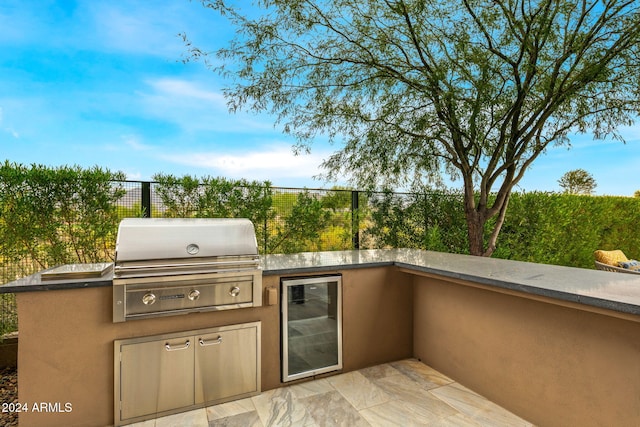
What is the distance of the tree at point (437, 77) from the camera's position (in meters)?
3.90

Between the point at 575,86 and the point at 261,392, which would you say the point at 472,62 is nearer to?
the point at 575,86

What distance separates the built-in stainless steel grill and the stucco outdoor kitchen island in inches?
4.4

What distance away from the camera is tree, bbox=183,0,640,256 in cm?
390

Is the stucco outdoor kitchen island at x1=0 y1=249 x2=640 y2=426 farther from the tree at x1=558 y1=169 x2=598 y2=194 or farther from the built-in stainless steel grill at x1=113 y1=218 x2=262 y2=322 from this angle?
the tree at x1=558 y1=169 x2=598 y2=194

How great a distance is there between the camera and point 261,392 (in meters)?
2.45

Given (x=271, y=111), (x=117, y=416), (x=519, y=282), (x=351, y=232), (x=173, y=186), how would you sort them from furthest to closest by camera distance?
(x=351, y=232), (x=271, y=111), (x=173, y=186), (x=117, y=416), (x=519, y=282)

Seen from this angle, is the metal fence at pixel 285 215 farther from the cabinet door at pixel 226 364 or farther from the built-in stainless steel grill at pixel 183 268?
the cabinet door at pixel 226 364

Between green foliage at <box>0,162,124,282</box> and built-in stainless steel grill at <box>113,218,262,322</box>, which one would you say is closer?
built-in stainless steel grill at <box>113,218,262,322</box>

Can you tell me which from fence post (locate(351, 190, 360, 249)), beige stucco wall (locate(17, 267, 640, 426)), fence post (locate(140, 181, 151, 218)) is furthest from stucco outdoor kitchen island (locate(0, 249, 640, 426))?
fence post (locate(351, 190, 360, 249))

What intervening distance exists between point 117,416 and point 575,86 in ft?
18.1

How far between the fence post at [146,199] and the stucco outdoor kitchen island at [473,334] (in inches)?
60.9

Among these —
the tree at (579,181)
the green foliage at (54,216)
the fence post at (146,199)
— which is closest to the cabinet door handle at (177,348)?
the green foliage at (54,216)

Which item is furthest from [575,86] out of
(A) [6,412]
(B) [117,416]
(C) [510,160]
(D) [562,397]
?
(A) [6,412]

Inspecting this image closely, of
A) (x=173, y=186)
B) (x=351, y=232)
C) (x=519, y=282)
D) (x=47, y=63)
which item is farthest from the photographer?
(x=47, y=63)
